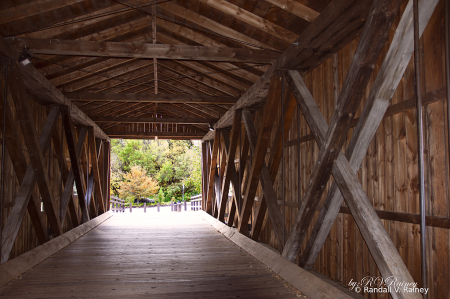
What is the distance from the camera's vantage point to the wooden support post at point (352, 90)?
2.58 meters

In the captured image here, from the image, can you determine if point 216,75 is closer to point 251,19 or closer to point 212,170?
point 251,19

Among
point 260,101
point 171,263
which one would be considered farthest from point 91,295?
point 260,101

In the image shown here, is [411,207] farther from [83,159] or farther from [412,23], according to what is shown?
[83,159]

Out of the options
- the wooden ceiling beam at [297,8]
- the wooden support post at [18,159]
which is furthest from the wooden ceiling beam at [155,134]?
the wooden ceiling beam at [297,8]

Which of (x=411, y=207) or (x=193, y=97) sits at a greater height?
(x=193, y=97)

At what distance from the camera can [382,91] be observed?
2.61m

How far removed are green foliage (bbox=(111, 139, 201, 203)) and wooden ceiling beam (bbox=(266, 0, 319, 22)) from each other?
22021 millimetres

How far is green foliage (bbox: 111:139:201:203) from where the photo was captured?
26.5 metres

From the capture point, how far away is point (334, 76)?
3986 millimetres

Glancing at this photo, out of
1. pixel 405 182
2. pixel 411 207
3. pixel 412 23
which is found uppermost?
pixel 412 23

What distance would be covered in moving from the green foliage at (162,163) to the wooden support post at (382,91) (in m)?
22.3

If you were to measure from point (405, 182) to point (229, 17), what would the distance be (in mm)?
2706

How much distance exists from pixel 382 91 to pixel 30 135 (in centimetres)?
403

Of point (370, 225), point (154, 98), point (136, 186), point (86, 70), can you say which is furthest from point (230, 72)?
point (136, 186)
